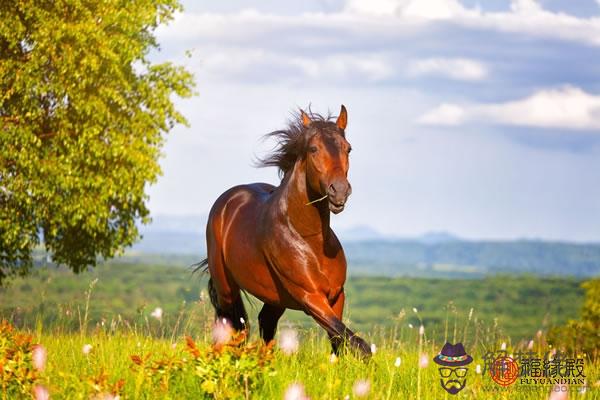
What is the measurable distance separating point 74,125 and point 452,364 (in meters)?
15.5

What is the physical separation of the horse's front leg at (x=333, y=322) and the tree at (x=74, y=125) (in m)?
13.0

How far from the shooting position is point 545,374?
8266 millimetres

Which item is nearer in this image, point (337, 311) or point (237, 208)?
point (337, 311)

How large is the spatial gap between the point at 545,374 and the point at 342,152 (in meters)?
3.10

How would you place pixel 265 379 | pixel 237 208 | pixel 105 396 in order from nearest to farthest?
pixel 105 396 < pixel 265 379 < pixel 237 208

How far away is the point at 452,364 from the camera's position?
7457mm

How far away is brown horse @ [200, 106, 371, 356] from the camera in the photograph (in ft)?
26.2

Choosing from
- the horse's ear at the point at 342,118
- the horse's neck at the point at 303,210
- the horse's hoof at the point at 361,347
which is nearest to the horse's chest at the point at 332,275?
the horse's neck at the point at 303,210

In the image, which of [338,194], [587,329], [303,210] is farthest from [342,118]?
[587,329]

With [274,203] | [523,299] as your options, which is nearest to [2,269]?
[274,203]

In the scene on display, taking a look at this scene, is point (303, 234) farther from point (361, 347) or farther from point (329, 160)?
point (361, 347)

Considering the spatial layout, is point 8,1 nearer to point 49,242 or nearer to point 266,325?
point 49,242

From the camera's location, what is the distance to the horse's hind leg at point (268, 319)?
10.3 m

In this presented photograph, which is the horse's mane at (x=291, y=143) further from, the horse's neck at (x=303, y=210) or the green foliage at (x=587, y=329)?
the green foliage at (x=587, y=329)
